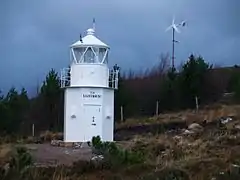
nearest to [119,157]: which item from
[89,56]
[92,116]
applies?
[92,116]

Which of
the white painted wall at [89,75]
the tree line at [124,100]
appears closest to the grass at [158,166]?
the white painted wall at [89,75]

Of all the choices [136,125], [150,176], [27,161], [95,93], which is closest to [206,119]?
[136,125]

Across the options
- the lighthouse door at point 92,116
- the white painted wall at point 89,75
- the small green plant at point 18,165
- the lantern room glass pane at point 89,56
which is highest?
the lantern room glass pane at point 89,56

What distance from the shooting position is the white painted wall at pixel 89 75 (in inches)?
1158

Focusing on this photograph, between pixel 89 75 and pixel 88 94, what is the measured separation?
0.94 meters

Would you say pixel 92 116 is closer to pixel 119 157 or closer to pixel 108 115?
pixel 108 115

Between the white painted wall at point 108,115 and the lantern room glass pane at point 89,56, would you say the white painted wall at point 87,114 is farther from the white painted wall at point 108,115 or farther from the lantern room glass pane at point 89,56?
the lantern room glass pane at point 89,56

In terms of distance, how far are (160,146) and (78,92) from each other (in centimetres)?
1014

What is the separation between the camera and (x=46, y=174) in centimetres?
1357

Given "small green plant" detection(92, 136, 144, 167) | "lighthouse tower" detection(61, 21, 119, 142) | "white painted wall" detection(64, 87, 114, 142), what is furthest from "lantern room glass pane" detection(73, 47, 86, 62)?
"small green plant" detection(92, 136, 144, 167)

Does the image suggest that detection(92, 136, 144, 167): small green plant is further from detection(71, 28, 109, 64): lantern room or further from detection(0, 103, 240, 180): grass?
detection(71, 28, 109, 64): lantern room

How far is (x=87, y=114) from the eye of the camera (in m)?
29.2

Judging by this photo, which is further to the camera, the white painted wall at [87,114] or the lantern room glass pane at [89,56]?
Answer: the lantern room glass pane at [89,56]

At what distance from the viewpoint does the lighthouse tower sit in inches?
1148
